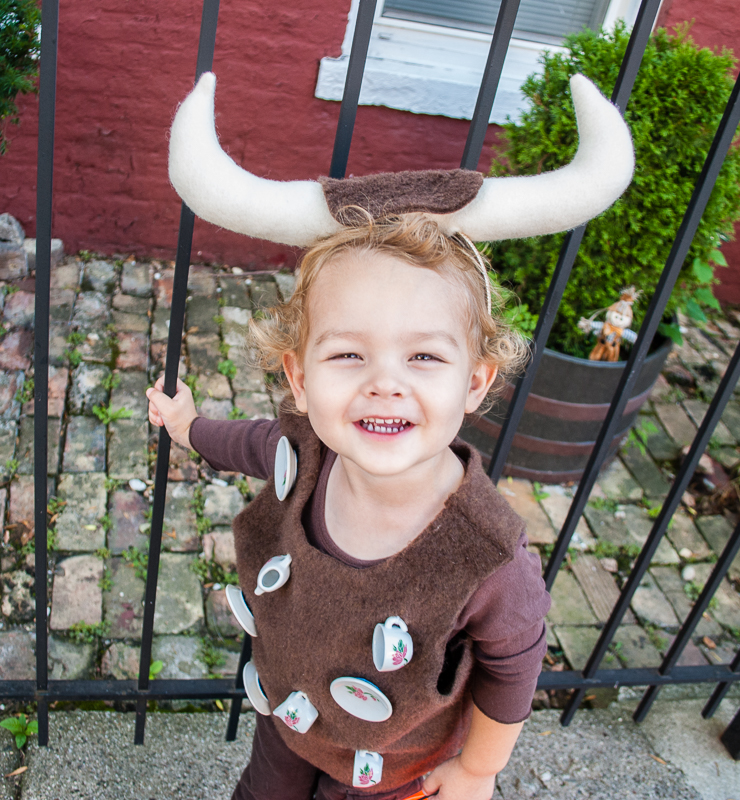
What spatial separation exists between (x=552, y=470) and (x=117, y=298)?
99.0 inches

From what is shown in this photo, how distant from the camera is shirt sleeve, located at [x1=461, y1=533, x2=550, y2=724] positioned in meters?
1.17

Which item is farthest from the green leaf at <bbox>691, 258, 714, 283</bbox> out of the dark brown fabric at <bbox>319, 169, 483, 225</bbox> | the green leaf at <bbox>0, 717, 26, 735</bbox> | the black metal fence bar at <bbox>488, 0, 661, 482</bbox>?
the green leaf at <bbox>0, 717, 26, 735</bbox>

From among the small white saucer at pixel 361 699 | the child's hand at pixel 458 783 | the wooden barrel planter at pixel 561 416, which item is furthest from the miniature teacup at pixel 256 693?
the wooden barrel planter at pixel 561 416

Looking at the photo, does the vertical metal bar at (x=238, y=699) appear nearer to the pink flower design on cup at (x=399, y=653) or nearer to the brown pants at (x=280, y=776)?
the brown pants at (x=280, y=776)

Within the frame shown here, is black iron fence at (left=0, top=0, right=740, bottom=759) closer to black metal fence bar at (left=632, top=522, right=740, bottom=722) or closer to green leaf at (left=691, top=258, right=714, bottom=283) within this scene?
black metal fence bar at (left=632, top=522, right=740, bottom=722)

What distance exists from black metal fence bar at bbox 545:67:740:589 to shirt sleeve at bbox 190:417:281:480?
27.8 inches

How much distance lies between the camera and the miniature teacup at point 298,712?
1.29 meters

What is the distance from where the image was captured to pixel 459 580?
3.78 feet

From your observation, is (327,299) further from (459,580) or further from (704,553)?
(704,553)

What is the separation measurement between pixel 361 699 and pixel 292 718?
16 centimetres

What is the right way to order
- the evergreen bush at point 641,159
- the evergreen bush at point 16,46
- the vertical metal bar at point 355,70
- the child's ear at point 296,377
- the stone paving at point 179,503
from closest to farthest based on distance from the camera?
the vertical metal bar at point 355,70 < the child's ear at point 296,377 < the stone paving at point 179,503 < the evergreen bush at point 641,159 < the evergreen bush at point 16,46

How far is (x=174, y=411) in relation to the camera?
1.43 meters

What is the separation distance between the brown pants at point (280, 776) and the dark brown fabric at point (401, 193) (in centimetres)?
108

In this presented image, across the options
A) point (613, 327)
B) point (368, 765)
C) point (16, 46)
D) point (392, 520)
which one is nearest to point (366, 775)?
point (368, 765)
